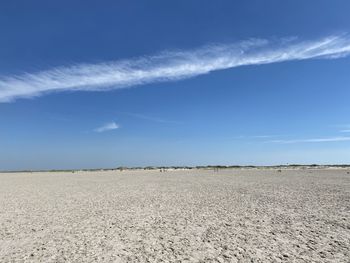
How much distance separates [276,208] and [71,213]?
32.7 feet

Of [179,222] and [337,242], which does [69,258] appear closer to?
[179,222]

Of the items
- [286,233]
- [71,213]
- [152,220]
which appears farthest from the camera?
[71,213]

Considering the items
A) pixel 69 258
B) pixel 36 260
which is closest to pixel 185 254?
pixel 69 258

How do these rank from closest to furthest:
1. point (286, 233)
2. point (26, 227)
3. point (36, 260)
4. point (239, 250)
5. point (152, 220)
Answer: point (36, 260), point (239, 250), point (286, 233), point (26, 227), point (152, 220)

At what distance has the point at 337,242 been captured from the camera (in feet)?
32.1

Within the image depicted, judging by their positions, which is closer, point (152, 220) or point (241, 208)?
point (152, 220)

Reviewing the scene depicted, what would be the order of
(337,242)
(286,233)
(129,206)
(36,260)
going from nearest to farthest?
(36,260)
(337,242)
(286,233)
(129,206)

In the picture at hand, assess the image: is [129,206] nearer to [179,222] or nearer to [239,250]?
[179,222]

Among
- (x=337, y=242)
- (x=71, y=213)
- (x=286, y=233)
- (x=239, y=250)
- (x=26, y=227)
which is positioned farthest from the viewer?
(x=71, y=213)

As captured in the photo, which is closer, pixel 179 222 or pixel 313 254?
pixel 313 254

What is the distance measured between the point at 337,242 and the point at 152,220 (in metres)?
6.87

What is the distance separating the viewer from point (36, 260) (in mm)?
8523

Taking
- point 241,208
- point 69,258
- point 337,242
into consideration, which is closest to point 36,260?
point 69,258

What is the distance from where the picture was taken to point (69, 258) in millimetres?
8656
